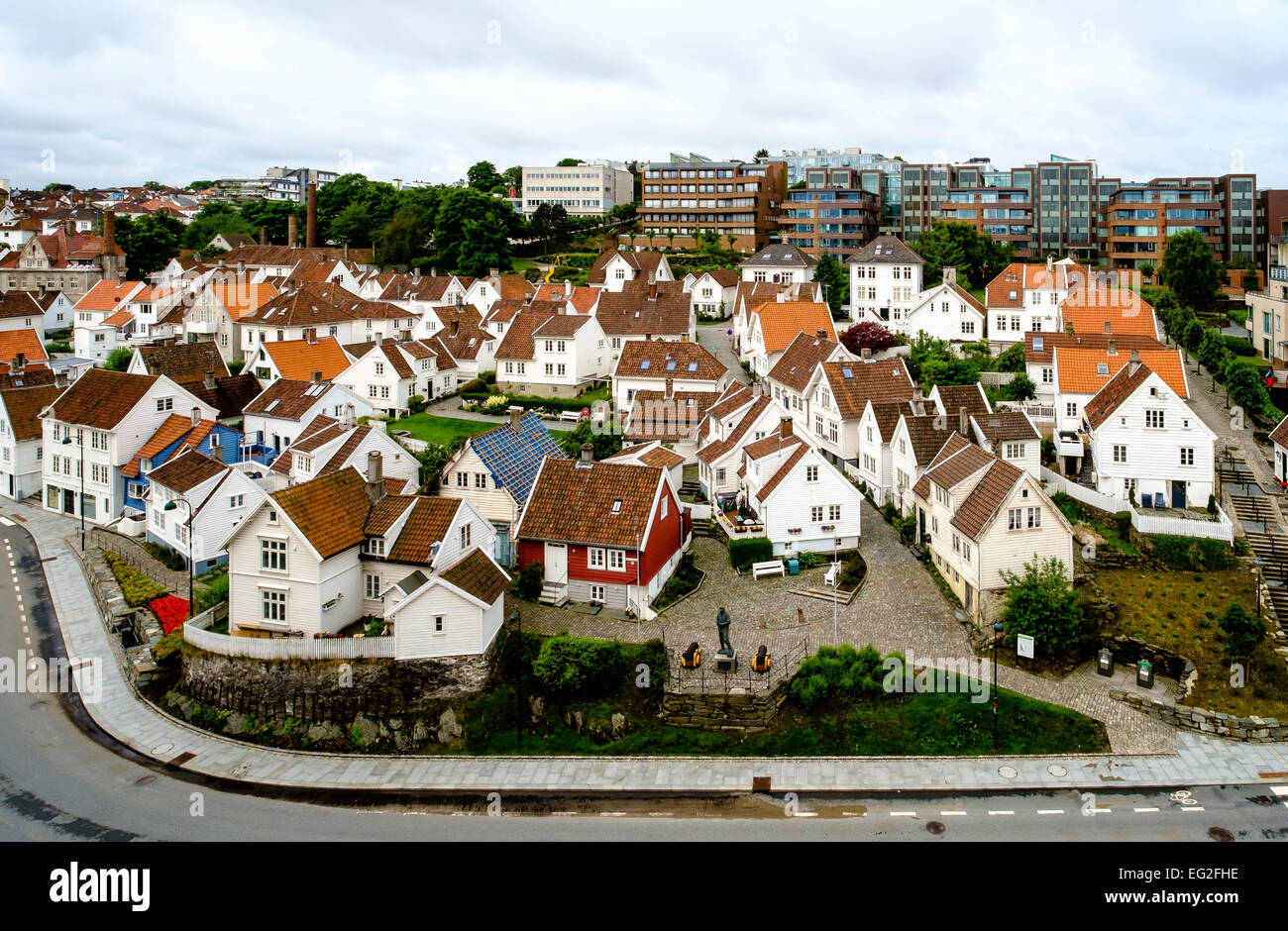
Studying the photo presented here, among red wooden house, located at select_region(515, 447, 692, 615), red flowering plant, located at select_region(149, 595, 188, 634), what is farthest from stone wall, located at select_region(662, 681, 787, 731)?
red flowering plant, located at select_region(149, 595, 188, 634)

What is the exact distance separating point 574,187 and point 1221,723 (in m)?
135

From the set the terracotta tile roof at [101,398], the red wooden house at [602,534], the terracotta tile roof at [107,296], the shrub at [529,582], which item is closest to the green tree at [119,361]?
the terracotta tile roof at [107,296]

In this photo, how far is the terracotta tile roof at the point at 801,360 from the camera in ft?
199

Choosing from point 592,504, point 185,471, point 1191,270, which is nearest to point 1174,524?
point 592,504

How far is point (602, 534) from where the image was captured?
40.3m

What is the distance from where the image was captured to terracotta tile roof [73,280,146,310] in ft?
306

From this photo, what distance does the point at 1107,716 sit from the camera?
32.6 metres

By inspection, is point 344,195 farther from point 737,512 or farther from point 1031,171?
point 737,512

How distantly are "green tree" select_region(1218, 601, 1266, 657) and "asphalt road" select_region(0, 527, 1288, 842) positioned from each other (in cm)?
662

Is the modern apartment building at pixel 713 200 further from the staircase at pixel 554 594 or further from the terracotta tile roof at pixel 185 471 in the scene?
the staircase at pixel 554 594

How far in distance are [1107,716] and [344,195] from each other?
127 m

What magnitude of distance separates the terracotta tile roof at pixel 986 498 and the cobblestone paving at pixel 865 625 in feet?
10.7

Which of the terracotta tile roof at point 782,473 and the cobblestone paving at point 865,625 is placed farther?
the terracotta tile roof at point 782,473

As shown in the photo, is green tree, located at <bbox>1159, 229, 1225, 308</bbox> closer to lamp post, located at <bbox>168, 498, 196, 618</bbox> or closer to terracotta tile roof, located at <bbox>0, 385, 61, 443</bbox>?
lamp post, located at <bbox>168, 498, 196, 618</bbox>
